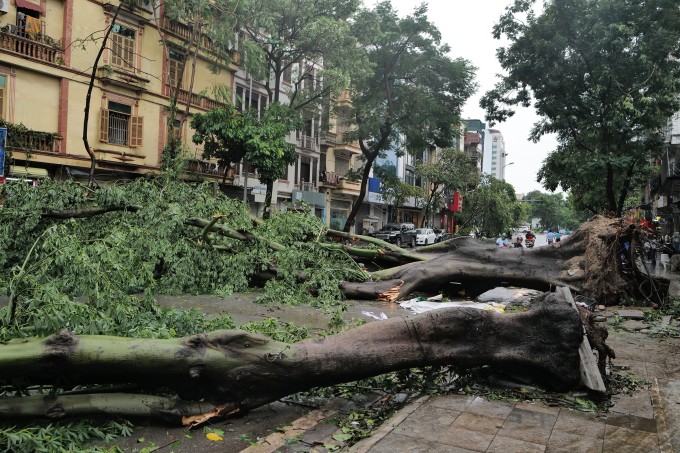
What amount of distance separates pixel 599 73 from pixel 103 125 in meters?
19.6

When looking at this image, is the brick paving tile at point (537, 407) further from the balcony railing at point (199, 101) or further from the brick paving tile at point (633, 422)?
the balcony railing at point (199, 101)

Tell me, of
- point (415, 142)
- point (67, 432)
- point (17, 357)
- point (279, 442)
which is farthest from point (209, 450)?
point (415, 142)

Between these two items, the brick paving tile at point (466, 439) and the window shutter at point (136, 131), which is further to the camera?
the window shutter at point (136, 131)

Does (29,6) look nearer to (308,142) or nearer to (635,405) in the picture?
(308,142)

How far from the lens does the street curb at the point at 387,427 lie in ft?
11.7

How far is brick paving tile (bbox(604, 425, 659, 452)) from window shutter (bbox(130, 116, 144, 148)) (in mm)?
22996

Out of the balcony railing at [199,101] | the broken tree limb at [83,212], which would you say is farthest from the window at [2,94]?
the broken tree limb at [83,212]

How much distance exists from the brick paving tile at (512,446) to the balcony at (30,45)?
67.2ft

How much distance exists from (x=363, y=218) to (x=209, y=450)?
137 ft

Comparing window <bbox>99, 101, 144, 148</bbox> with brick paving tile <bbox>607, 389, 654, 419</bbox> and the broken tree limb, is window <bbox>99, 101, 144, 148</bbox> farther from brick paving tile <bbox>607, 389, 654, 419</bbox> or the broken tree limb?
brick paving tile <bbox>607, 389, 654, 419</bbox>

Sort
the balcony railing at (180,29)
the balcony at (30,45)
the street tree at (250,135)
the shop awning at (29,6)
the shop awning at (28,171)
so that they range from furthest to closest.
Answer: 1. the balcony railing at (180,29)
2. the street tree at (250,135)
3. the shop awning at (29,6)
4. the balcony at (30,45)
5. the shop awning at (28,171)

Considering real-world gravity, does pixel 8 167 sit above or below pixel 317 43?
below

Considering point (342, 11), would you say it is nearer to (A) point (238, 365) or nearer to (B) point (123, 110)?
(B) point (123, 110)

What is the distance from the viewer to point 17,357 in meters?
3.62
